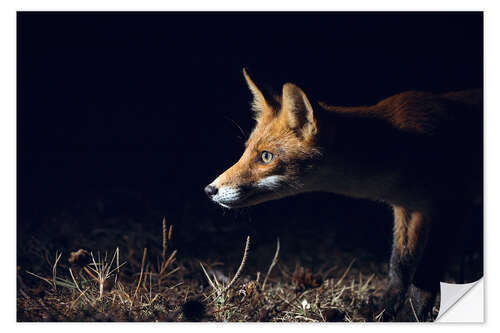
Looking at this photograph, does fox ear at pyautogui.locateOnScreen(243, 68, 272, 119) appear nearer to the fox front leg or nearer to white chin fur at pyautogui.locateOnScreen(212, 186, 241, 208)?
white chin fur at pyautogui.locateOnScreen(212, 186, 241, 208)

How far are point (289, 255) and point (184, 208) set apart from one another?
0.55m

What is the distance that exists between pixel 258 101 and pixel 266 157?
0.30 metres

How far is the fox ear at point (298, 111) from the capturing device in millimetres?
1914

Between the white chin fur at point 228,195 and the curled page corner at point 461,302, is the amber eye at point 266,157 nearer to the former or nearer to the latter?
the white chin fur at point 228,195

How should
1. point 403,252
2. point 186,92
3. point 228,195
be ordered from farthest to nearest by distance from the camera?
point 186,92 → point 403,252 → point 228,195

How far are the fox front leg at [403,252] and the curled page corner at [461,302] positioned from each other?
0.60 feet

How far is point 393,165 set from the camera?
2.00m

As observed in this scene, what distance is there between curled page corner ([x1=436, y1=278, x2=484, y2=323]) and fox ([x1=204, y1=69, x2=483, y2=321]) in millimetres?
97

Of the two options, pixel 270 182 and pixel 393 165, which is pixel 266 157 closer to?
pixel 270 182

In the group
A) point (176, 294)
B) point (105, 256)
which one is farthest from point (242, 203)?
point (105, 256)

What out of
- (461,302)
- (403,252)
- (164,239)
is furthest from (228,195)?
(461,302)

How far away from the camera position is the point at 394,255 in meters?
2.16

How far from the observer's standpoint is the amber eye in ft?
6.47
